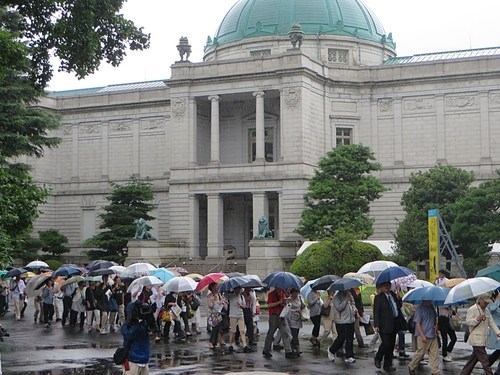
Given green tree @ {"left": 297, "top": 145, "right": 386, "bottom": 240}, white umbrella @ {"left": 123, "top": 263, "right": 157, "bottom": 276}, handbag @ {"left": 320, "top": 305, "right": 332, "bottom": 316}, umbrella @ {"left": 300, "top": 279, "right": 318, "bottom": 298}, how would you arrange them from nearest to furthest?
handbag @ {"left": 320, "top": 305, "right": 332, "bottom": 316}
umbrella @ {"left": 300, "top": 279, "right": 318, "bottom": 298}
white umbrella @ {"left": 123, "top": 263, "right": 157, "bottom": 276}
green tree @ {"left": 297, "top": 145, "right": 386, "bottom": 240}

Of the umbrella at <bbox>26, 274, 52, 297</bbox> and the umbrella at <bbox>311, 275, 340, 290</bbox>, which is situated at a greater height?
the umbrella at <bbox>311, 275, 340, 290</bbox>

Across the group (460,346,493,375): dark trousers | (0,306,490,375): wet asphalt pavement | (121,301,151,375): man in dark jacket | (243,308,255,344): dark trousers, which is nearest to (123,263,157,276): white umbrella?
(0,306,490,375): wet asphalt pavement

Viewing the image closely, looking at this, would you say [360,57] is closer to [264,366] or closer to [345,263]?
[345,263]

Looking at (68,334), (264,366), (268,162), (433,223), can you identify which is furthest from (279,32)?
(264,366)

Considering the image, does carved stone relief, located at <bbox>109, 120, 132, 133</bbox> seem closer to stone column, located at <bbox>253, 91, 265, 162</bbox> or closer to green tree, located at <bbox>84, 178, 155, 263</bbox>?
green tree, located at <bbox>84, 178, 155, 263</bbox>

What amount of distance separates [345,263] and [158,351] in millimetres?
18756

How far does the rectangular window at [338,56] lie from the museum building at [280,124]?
0.25 ft

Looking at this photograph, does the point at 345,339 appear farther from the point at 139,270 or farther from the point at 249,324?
the point at 139,270

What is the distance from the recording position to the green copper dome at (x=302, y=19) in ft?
209

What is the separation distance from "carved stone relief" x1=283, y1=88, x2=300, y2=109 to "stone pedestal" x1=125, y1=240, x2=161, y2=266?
40.5 feet

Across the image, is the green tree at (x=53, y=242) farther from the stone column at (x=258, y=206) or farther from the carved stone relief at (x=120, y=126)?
the stone column at (x=258, y=206)

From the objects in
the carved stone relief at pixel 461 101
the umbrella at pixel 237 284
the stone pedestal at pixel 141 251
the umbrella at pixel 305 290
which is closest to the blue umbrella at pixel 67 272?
the umbrella at pixel 237 284

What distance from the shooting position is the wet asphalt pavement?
17953mm

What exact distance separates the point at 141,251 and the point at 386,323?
34575 mm
